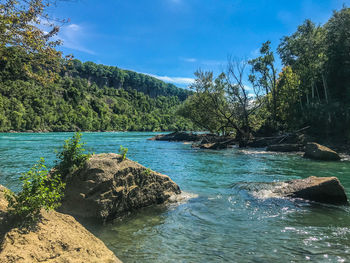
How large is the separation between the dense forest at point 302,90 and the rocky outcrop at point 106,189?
95.4ft

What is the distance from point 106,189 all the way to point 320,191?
7.70 m

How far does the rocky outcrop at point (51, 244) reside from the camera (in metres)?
3.53

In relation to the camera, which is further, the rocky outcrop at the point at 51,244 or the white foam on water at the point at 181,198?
the white foam on water at the point at 181,198

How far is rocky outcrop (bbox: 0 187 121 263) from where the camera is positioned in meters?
3.53

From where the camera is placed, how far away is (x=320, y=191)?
29.4 ft

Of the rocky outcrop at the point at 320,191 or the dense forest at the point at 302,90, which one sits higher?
the dense forest at the point at 302,90

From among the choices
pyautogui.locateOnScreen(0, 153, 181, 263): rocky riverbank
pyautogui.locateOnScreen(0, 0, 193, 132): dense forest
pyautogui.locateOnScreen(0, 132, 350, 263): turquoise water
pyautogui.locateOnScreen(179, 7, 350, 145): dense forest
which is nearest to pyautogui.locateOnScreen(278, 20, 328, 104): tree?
pyautogui.locateOnScreen(179, 7, 350, 145): dense forest

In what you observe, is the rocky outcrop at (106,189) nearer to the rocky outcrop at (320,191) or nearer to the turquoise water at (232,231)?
the turquoise water at (232,231)

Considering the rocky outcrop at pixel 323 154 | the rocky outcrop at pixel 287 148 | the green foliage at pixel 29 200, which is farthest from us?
the rocky outcrop at pixel 287 148

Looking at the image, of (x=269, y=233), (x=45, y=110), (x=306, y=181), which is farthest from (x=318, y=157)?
(x=45, y=110)

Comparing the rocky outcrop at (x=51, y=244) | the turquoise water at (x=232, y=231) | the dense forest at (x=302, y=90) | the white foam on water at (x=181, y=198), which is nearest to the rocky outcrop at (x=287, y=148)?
the dense forest at (x=302, y=90)

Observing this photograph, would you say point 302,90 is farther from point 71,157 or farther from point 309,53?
point 71,157

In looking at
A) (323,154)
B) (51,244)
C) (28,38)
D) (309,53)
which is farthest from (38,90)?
(309,53)

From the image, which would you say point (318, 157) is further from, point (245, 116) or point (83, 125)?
point (83, 125)
